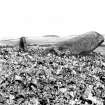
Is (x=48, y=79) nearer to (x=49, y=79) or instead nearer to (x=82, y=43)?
(x=49, y=79)

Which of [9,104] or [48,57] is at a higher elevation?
[48,57]

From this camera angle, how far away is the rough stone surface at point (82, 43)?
13.8 meters

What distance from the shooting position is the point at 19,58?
37.7 ft

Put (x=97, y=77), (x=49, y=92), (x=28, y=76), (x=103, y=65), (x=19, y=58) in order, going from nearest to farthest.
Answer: (x=49, y=92)
(x=28, y=76)
(x=97, y=77)
(x=19, y=58)
(x=103, y=65)

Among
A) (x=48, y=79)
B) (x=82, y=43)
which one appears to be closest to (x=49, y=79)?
(x=48, y=79)

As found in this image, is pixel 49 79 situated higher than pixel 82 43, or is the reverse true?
pixel 82 43

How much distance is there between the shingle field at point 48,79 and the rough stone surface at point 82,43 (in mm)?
1039

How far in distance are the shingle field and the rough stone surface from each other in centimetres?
104

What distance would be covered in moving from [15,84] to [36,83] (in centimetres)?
78

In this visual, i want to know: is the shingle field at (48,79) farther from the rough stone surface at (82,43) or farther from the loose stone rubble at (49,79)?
the rough stone surface at (82,43)

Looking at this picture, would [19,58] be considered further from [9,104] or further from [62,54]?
[9,104]

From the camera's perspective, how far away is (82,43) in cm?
1405

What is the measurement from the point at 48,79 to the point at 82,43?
4979 mm

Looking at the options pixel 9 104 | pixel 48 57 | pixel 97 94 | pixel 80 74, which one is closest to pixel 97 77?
pixel 80 74
